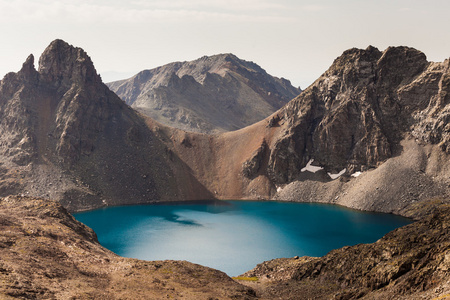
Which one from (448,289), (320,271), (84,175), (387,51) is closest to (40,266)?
(320,271)

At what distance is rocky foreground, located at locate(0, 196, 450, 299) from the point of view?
36.4 m

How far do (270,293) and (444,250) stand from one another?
2493 cm

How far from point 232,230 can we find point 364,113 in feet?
256

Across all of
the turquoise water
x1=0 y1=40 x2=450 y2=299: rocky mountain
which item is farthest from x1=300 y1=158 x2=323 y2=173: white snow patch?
the turquoise water

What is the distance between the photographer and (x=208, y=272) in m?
55.4

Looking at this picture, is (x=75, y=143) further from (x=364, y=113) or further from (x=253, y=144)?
(x=364, y=113)

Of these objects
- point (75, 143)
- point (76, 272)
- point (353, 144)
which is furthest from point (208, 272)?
point (75, 143)

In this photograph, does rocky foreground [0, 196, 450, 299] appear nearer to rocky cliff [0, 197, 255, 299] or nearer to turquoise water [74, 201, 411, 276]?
rocky cliff [0, 197, 255, 299]

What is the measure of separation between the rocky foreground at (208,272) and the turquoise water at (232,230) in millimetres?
21690

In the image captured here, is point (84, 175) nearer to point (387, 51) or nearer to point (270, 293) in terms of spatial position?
point (270, 293)

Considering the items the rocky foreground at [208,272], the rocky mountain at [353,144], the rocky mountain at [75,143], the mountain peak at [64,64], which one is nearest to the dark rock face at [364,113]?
the rocky mountain at [353,144]

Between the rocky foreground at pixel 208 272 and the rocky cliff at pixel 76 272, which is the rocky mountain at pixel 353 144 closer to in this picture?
the rocky foreground at pixel 208 272

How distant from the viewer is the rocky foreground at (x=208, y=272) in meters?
36.4

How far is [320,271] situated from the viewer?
177ft
